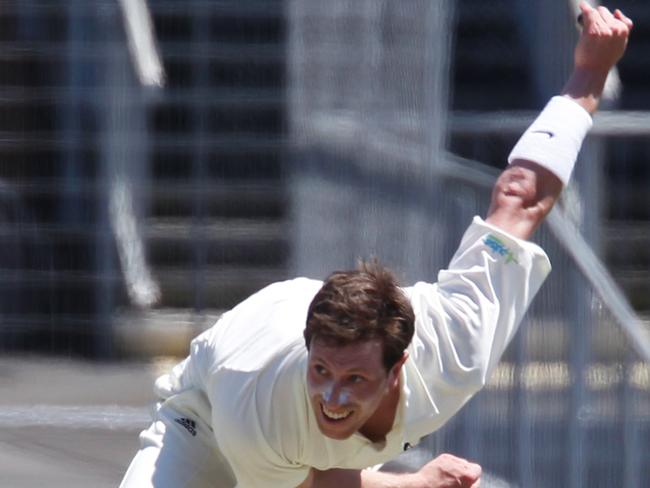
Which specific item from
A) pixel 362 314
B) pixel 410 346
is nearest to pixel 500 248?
pixel 410 346

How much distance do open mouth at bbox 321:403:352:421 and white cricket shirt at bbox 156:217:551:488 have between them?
149 mm

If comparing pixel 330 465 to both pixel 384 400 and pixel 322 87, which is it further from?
pixel 322 87

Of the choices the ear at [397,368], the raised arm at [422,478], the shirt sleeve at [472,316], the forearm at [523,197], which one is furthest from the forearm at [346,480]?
the forearm at [523,197]

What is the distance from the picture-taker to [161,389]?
4.50 m

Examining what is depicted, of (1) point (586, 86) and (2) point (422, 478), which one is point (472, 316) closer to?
(2) point (422, 478)

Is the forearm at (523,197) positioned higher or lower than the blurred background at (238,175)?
higher

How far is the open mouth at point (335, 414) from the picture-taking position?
3.79 m

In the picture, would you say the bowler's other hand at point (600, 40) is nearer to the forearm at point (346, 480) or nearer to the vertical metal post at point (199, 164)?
the forearm at point (346, 480)

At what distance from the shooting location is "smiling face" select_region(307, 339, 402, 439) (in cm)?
376

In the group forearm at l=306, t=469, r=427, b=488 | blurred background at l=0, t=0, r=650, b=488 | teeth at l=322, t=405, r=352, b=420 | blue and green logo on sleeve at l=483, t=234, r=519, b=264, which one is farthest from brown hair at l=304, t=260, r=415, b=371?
blurred background at l=0, t=0, r=650, b=488

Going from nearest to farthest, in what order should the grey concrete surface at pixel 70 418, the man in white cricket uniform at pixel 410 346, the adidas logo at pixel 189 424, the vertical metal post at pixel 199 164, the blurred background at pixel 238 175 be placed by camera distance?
the man in white cricket uniform at pixel 410 346 → the adidas logo at pixel 189 424 → the blurred background at pixel 238 175 → the grey concrete surface at pixel 70 418 → the vertical metal post at pixel 199 164

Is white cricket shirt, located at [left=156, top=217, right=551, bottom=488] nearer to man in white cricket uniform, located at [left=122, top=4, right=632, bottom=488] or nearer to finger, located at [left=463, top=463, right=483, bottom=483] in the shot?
man in white cricket uniform, located at [left=122, top=4, right=632, bottom=488]

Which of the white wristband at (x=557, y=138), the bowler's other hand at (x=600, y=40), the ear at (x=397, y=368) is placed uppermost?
the bowler's other hand at (x=600, y=40)

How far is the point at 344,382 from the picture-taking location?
3.78 metres
